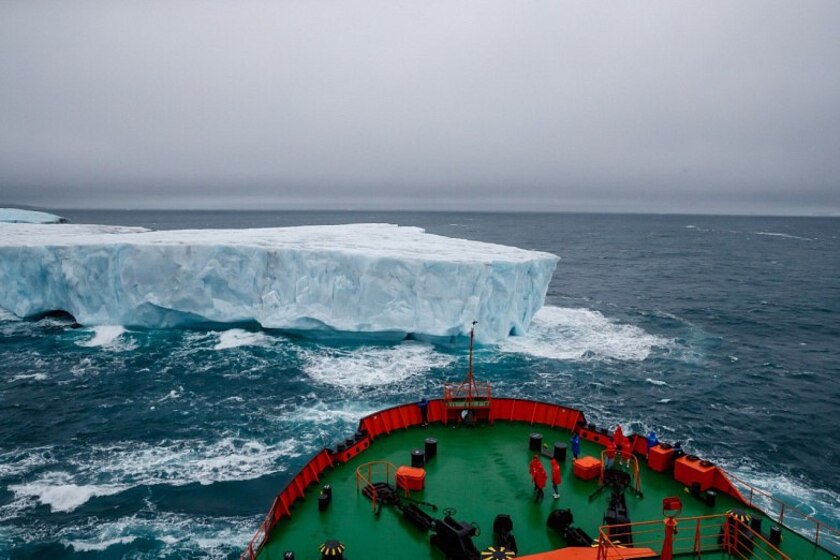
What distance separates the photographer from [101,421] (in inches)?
759

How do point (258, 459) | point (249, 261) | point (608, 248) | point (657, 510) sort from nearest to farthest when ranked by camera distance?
1. point (657, 510)
2. point (258, 459)
3. point (249, 261)
4. point (608, 248)

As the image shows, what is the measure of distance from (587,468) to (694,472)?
2220mm

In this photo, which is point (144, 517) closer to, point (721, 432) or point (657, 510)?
point (657, 510)

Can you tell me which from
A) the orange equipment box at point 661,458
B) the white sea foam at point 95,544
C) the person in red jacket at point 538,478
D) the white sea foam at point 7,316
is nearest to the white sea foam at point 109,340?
the white sea foam at point 7,316

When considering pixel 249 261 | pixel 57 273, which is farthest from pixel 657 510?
pixel 57 273

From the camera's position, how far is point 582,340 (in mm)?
30500

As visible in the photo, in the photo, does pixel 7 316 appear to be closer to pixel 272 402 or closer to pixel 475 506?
pixel 272 402

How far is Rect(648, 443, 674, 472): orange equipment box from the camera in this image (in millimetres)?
11289

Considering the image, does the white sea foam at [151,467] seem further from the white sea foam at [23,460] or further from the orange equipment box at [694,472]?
the orange equipment box at [694,472]

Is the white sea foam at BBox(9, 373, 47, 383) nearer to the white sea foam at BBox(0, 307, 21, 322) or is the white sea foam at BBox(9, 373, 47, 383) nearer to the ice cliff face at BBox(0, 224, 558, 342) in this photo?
the ice cliff face at BBox(0, 224, 558, 342)

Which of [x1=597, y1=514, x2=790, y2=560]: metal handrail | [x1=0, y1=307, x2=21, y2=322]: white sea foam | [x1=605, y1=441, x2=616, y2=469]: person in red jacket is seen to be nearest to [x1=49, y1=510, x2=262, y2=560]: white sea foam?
[x1=597, y1=514, x2=790, y2=560]: metal handrail

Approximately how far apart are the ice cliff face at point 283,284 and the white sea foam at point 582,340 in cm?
159

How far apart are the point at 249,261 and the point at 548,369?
1742cm

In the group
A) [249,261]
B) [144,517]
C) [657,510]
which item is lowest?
[144,517]
